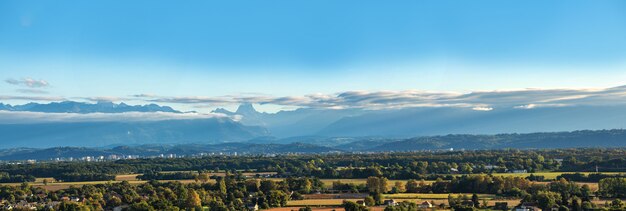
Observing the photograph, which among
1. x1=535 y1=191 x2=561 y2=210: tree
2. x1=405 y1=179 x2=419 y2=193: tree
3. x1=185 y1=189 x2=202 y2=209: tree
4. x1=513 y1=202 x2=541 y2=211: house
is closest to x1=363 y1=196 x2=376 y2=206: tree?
x1=513 y1=202 x2=541 y2=211: house

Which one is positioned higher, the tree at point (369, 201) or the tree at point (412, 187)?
the tree at point (369, 201)

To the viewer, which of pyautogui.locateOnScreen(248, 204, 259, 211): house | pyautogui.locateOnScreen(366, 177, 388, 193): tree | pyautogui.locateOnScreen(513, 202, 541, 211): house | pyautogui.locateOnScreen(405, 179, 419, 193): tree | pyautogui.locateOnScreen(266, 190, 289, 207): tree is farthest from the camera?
pyautogui.locateOnScreen(405, 179, 419, 193): tree

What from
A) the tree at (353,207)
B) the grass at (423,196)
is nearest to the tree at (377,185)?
the grass at (423,196)

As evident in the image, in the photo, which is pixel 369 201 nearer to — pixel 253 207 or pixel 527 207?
pixel 253 207

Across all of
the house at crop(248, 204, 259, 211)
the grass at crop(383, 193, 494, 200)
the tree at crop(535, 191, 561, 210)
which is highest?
the tree at crop(535, 191, 561, 210)

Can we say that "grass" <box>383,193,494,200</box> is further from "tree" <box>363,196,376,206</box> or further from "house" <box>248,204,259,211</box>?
"house" <box>248,204,259,211</box>

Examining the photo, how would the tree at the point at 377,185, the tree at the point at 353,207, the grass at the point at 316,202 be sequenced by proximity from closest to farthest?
the tree at the point at 353,207, the grass at the point at 316,202, the tree at the point at 377,185

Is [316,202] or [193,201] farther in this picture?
[316,202]

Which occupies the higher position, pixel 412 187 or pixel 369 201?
pixel 369 201

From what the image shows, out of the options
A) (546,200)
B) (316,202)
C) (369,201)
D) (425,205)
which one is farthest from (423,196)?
(546,200)

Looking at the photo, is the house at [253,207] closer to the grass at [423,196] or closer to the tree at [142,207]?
the tree at [142,207]

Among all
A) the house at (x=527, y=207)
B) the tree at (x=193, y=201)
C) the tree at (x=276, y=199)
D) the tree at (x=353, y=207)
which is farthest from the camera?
the tree at (x=276, y=199)

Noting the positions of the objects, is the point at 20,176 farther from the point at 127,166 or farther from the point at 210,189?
the point at 210,189
